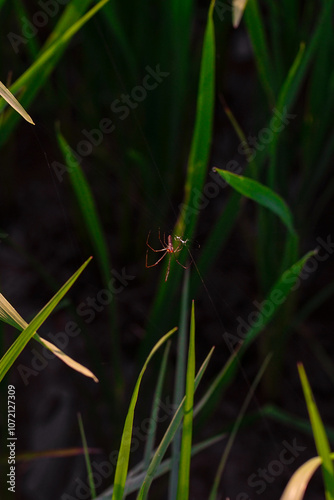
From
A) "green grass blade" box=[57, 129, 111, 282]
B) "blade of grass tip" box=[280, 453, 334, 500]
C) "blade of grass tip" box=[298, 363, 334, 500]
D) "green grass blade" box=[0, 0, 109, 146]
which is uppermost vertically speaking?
"green grass blade" box=[0, 0, 109, 146]

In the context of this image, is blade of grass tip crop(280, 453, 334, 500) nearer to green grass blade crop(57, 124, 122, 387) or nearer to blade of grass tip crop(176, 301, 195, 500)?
blade of grass tip crop(176, 301, 195, 500)

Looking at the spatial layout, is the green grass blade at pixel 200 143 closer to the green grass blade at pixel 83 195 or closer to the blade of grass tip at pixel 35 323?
the green grass blade at pixel 83 195

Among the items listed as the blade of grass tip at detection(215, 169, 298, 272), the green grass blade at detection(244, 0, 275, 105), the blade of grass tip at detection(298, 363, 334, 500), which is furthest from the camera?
the green grass blade at detection(244, 0, 275, 105)

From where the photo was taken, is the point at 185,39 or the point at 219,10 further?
the point at 219,10

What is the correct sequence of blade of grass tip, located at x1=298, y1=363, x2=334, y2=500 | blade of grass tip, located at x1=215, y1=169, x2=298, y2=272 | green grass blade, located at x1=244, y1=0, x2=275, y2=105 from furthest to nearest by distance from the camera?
green grass blade, located at x1=244, y1=0, x2=275, y2=105, blade of grass tip, located at x1=215, y1=169, x2=298, y2=272, blade of grass tip, located at x1=298, y1=363, x2=334, y2=500

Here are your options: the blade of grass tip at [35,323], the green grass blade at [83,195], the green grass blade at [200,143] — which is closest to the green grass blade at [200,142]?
the green grass blade at [200,143]

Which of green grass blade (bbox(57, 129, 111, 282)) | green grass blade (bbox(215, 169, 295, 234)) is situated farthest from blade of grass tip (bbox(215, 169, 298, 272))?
green grass blade (bbox(57, 129, 111, 282))

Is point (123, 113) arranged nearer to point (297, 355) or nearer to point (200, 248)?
point (200, 248)

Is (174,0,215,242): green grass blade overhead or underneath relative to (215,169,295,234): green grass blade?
overhead

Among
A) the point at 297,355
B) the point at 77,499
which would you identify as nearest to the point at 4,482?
the point at 77,499

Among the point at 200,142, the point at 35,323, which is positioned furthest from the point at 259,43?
the point at 35,323

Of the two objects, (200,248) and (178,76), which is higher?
(178,76)
